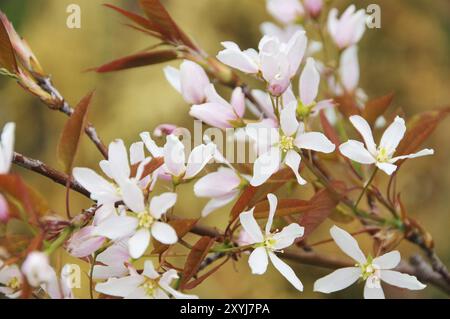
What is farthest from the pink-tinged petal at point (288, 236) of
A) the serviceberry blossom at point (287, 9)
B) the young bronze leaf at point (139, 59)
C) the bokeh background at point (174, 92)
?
the bokeh background at point (174, 92)

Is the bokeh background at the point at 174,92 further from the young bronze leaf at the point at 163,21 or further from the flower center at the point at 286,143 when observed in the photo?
the flower center at the point at 286,143

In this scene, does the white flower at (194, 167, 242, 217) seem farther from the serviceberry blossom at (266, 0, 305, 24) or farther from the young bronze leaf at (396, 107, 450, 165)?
the serviceberry blossom at (266, 0, 305, 24)

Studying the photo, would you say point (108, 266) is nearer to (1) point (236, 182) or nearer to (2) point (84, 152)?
(1) point (236, 182)

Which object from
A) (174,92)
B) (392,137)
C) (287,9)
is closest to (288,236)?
(392,137)

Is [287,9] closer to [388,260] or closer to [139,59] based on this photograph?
[139,59]

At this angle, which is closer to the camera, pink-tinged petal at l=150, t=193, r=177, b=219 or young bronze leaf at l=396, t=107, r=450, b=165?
pink-tinged petal at l=150, t=193, r=177, b=219

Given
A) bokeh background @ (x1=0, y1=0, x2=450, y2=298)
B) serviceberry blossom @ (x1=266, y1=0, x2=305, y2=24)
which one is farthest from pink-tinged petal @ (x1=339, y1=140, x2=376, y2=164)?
bokeh background @ (x1=0, y1=0, x2=450, y2=298)

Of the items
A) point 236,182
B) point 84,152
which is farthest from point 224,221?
point 236,182
